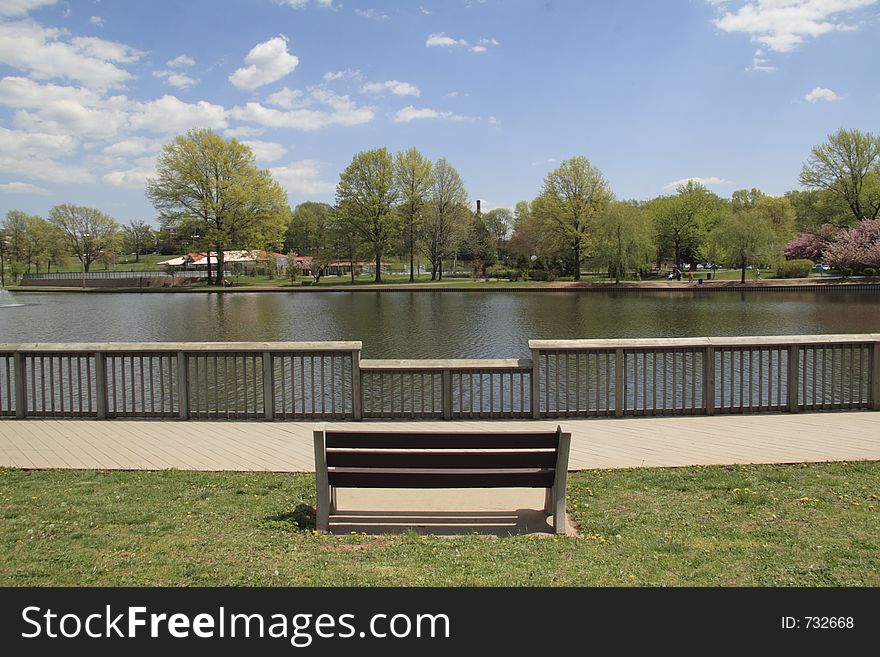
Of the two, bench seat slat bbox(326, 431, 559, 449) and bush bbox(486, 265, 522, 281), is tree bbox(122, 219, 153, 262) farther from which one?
bench seat slat bbox(326, 431, 559, 449)

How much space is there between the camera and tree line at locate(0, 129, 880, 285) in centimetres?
6381

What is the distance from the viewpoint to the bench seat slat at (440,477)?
16.5ft

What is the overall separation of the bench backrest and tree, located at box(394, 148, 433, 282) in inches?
2787

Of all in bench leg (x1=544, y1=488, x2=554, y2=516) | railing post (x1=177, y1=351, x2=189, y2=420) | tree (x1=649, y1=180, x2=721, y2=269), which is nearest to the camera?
bench leg (x1=544, y1=488, x2=554, y2=516)

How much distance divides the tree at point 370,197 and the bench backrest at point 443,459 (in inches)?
2762

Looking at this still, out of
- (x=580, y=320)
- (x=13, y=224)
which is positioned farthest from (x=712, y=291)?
(x=13, y=224)

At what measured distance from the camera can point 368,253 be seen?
75375mm

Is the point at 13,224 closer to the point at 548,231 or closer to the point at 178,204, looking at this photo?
the point at 178,204

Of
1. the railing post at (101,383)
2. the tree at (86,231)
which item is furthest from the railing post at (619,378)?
the tree at (86,231)

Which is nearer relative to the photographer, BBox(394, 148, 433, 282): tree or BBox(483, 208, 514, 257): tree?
BBox(394, 148, 433, 282): tree

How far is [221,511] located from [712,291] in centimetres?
5954

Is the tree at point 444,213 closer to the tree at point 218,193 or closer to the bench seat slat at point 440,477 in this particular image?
the tree at point 218,193

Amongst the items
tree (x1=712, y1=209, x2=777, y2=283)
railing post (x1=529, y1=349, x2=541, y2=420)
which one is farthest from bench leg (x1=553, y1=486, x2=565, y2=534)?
tree (x1=712, y1=209, x2=777, y2=283)

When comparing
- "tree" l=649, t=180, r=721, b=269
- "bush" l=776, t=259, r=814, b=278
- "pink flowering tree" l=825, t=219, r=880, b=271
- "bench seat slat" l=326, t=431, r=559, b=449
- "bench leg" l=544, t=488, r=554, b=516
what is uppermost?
"tree" l=649, t=180, r=721, b=269
